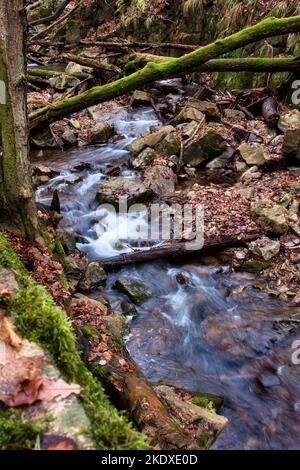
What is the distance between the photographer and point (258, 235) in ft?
25.2

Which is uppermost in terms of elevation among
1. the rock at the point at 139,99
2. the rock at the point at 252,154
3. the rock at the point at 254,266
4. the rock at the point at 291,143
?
the rock at the point at 139,99

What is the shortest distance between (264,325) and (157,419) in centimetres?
355

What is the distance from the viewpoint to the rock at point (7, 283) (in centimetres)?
242

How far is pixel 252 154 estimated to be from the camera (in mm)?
10305

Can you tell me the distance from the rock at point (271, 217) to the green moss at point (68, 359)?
5.99m

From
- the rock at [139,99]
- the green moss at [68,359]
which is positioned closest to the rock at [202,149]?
the rock at [139,99]

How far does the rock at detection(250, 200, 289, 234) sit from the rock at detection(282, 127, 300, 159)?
212cm

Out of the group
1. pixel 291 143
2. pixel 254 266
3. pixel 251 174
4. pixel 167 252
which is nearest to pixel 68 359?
pixel 167 252

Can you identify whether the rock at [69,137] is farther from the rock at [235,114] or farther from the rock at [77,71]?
the rock at [235,114]

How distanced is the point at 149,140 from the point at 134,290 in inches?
226

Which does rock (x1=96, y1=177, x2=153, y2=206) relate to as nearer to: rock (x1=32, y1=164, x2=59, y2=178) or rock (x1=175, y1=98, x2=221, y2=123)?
rock (x1=32, y1=164, x2=59, y2=178)

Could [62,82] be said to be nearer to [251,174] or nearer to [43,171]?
[43,171]
